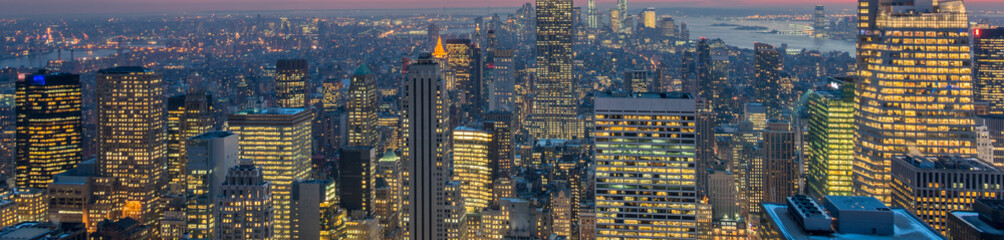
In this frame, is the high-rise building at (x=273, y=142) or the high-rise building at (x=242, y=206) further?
the high-rise building at (x=273, y=142)

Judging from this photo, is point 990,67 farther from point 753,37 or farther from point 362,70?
point 362,70

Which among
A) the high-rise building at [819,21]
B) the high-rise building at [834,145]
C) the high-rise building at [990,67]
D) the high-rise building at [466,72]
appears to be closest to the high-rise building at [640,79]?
the high-rise building at [466,72]

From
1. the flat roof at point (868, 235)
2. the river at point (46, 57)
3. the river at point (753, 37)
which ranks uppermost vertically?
the river at point (753, 37)

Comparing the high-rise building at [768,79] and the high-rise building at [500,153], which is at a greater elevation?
the high-rise building at [768,79]

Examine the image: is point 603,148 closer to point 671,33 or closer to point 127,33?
point 127,33

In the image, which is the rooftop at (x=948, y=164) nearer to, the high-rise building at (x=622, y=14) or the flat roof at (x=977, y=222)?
the flat roof at (x=977, y=222)

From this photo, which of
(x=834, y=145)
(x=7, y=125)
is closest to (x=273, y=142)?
(x=7, y=125)
